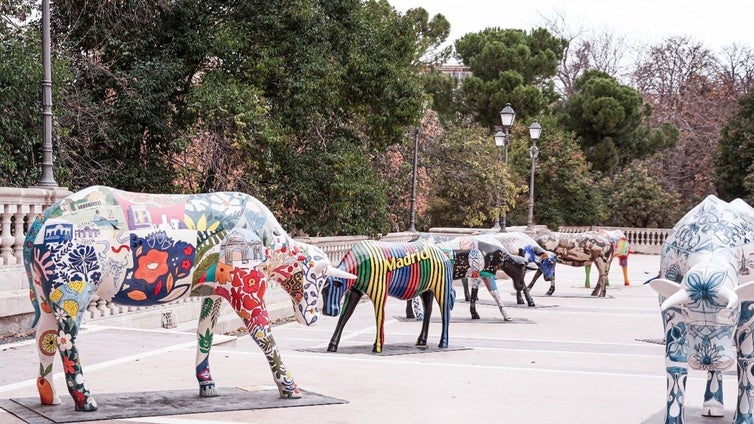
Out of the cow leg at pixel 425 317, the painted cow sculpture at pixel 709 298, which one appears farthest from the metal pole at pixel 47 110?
the painted cow sculpture at pixel 709 298

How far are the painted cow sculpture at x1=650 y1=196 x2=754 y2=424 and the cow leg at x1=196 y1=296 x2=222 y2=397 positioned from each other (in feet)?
12.8

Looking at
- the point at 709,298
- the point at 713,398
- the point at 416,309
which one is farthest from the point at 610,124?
the point at 709,298

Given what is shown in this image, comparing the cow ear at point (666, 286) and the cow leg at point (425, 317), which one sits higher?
the cow ear at point (666, 286)

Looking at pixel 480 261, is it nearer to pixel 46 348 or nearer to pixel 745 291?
pixel 745 291

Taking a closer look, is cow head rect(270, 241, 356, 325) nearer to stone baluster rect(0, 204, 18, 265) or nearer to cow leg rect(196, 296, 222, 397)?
cow leg rect(196, 296, 222, 397)

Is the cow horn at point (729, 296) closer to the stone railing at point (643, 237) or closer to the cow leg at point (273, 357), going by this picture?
the cow leg at point (273, 357)

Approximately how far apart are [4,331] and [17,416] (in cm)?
481

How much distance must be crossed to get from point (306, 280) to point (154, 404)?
182 centimetres

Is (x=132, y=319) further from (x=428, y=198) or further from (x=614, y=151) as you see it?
(x=614, y=151)

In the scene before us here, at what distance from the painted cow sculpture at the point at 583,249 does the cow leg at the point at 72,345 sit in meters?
18.3

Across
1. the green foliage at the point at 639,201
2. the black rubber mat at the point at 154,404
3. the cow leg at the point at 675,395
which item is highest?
the green foliage at the point at 639,201

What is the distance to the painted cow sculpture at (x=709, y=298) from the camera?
24.1 feet

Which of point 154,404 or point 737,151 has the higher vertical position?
point 737,151

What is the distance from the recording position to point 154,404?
850cm
